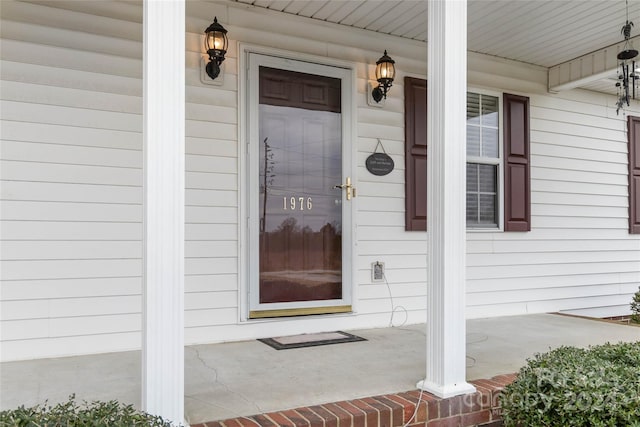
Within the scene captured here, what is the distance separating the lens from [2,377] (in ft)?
9.32

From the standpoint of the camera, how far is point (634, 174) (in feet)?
20.8

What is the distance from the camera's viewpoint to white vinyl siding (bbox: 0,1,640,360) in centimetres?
323

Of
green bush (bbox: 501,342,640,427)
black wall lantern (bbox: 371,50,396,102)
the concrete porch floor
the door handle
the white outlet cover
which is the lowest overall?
the concrete porch floor

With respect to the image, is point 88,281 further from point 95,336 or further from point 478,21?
point 478,21

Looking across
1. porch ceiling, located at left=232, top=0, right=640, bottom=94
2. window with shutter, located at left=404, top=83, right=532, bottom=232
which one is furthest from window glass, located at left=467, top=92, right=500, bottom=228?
porch ceiling, located at left=232, top=0, right=640, bottom=94

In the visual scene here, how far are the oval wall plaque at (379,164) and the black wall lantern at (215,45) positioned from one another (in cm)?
154

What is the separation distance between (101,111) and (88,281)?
47.2 inches

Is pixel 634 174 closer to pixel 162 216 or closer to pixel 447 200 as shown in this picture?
pixel 447 200

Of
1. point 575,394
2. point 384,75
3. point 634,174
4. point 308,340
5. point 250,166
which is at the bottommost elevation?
point 308,340

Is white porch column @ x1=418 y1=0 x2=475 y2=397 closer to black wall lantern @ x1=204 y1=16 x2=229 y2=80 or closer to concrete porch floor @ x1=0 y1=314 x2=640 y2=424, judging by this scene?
concrete porch floor @ x1=0 y1=314 x2=640 y2=424

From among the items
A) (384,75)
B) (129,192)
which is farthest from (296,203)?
(384,75)

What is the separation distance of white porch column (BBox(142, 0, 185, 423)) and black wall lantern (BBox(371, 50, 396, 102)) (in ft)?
8.59

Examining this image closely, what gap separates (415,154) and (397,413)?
278 cm

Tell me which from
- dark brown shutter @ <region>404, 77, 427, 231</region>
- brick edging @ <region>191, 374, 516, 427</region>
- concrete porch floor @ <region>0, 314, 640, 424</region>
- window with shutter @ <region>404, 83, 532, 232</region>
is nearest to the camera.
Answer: brick edging @ <region>191, 374, 516, 427</region>
